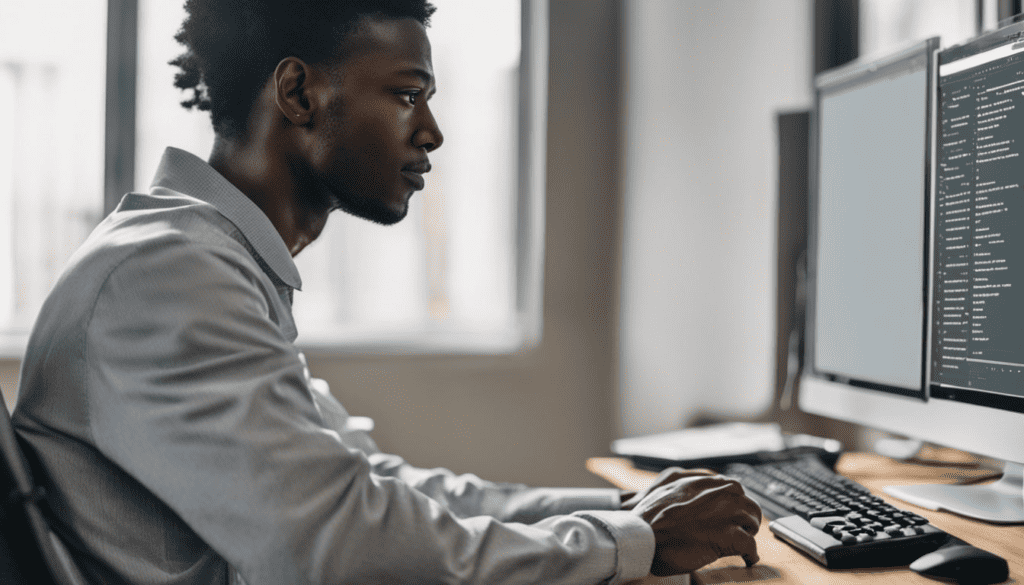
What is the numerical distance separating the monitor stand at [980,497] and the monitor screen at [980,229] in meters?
0.14

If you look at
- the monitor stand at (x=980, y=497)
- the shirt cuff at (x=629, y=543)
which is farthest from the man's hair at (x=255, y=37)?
the monitor stand at (x=980, y=497)

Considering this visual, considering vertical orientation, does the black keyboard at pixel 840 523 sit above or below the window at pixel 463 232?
below

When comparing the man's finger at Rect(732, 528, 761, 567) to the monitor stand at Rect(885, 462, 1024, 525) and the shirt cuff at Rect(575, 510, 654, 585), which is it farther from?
the monitor stand at Rect(885, 462, 1024, 525)

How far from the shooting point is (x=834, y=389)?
1272mm

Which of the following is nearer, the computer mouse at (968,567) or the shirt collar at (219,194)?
the computer mouse at (968,567)

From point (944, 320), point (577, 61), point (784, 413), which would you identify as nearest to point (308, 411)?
point (944, 320)

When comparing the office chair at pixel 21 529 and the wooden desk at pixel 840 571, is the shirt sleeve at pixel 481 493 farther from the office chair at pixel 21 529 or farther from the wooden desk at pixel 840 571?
the office chair at pixel 21 529

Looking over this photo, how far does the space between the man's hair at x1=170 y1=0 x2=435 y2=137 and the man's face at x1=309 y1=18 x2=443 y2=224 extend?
0.03 metres

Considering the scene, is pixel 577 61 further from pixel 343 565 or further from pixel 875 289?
pixel 343 565

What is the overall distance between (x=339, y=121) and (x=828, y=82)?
0.88 meters

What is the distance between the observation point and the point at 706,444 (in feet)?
4.44

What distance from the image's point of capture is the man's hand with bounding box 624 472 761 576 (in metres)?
0.76

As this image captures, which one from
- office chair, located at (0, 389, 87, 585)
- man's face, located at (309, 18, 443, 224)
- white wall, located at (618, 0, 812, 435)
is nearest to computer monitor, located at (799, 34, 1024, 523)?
white wall, located at (618, 0, 812, 435)

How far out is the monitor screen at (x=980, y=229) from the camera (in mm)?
879
